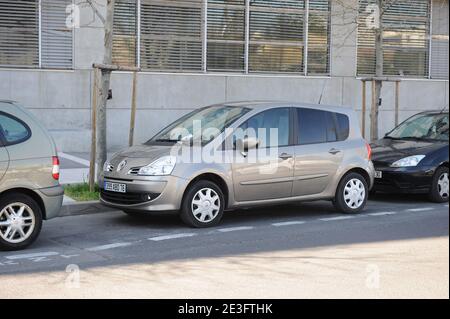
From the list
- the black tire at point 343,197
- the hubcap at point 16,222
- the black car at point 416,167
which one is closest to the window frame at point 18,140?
the hubcap at point 16,222

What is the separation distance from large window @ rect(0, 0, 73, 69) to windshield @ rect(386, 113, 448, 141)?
783 cm

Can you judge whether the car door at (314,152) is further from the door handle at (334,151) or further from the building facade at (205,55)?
the building facade at (205,55)

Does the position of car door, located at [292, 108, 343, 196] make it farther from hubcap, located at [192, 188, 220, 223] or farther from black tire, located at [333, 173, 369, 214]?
hubcap, located at [192, 188, 220, 223]

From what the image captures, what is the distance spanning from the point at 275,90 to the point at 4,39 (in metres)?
6.85

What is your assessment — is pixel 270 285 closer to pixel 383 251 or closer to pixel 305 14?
pixel 383 251

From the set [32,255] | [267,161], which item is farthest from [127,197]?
[267,161]

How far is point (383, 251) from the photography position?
26.3 ft

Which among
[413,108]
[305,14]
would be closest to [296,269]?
[305,14]

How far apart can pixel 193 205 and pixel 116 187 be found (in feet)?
3.37

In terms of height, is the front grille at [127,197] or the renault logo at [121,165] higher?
the renault logo at [121,165]

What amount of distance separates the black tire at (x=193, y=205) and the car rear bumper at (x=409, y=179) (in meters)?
3.57

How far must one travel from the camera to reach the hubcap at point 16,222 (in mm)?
8039

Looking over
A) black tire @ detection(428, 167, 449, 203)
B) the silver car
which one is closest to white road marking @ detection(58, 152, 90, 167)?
the silver car

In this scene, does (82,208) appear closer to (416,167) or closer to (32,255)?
(32,255)
